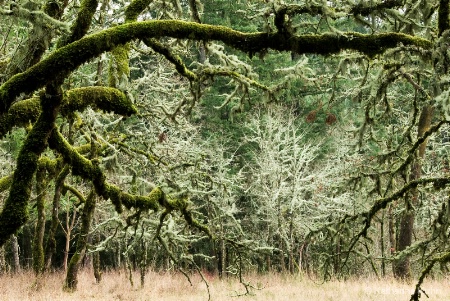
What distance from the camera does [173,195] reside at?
6.29 m

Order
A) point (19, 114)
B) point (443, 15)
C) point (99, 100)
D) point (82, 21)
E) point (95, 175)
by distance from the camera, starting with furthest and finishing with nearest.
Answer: point (95, 175), point (19, 114), point (99, 100), point (82, 21), point (443, 15)

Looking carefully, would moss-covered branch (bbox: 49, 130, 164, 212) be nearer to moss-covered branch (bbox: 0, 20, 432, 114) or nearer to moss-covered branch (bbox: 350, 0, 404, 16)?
moss-covered branch (bbox: 0, 20, 432, 114)

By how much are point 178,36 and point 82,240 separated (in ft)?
24.1

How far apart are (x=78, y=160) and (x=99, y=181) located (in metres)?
0.36

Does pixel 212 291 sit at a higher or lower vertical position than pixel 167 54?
Answer: lower

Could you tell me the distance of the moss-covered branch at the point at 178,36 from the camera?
3914 millimetres

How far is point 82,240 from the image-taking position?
34.3 feet

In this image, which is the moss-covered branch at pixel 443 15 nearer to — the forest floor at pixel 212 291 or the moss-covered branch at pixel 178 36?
the moss-covered branch at pixel 178 36

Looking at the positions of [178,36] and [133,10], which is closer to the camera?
[178,36]

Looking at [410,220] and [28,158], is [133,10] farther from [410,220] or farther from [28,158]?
[410,220]

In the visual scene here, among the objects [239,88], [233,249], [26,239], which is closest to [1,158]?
[233,249]

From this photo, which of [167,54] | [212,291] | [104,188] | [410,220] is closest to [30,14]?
[167,54]

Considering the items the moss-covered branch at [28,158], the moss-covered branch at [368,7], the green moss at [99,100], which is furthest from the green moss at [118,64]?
the moss-covered branch at [368,7]

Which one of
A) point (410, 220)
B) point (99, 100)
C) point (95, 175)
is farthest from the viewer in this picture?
point (410, 220)
